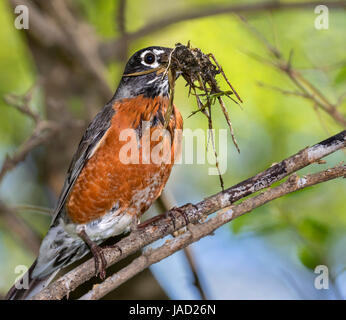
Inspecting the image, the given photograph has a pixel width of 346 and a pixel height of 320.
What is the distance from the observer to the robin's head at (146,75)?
174 inches

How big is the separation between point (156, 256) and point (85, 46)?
3.18 meters

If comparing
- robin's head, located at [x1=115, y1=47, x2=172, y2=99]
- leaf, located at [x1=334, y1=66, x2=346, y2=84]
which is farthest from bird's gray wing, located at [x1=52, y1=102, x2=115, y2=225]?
leaf, located at [x1=334, y1=66, x2=346, y2=84]

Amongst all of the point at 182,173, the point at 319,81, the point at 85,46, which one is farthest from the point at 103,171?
the point at 182,173

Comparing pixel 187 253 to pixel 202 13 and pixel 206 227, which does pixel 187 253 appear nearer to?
pixel 206 227

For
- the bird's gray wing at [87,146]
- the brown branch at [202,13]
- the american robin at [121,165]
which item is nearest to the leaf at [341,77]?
the brown branch at [202,13]

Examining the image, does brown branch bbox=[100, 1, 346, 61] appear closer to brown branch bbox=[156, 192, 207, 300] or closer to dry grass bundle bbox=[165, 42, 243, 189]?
dry grass bundle bbox=[165, 42, 243, 189]

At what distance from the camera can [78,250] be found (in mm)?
5062

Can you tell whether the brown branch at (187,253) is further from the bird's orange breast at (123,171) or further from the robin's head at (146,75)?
the robin's head at (146,75)

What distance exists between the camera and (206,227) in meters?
3.41

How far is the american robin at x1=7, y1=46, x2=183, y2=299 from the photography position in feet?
14.6

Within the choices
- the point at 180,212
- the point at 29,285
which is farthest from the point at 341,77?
the point at 29,285

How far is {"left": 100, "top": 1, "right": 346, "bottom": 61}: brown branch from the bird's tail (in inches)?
102

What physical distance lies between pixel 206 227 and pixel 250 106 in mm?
3754
